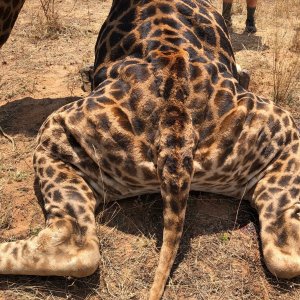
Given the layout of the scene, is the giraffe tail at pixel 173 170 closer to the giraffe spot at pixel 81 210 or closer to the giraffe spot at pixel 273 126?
the giraffe spot at pixel 81 210

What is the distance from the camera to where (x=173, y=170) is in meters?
3.77

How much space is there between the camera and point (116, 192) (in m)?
4.31

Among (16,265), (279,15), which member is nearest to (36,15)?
(279,15)

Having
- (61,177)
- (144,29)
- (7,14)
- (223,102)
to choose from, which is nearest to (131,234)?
(61,177)

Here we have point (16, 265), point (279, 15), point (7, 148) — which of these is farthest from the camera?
point (279, 15)

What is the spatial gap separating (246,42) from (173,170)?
5.71 meters

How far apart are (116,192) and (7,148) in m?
1.57

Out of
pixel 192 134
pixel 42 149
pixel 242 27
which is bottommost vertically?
pixel 242 27

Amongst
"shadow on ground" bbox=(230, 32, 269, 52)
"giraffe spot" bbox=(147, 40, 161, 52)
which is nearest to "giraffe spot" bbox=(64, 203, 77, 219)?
"giraffe spot" bbox=(147, 40, 161, 52)

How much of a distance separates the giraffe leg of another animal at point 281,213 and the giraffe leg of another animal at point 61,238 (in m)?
1.36

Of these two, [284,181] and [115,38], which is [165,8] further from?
[284,181]

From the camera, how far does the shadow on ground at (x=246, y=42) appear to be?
837 centimetres

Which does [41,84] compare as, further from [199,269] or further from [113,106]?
[199,269]

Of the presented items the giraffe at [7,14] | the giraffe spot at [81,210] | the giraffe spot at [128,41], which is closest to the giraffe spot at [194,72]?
the giraffe spot at [128,41]
